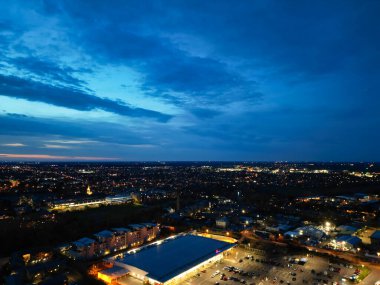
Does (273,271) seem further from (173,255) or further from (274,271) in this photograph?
(173,255)

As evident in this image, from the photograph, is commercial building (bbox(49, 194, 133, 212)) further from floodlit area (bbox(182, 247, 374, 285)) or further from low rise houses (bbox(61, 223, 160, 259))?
floodlit area (bbox(182, 247, 374, 285))

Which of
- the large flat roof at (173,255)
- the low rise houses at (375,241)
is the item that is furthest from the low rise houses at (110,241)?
the low rise houses at (375,241)

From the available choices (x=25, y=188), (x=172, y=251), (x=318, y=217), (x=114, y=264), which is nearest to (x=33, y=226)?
(x=114, y=264)

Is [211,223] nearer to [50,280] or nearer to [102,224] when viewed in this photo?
[102,224]

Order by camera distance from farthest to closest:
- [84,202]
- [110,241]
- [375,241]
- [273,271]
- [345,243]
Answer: [84,202]
[375,241]
[345,243]
[110,241]
[273,271]

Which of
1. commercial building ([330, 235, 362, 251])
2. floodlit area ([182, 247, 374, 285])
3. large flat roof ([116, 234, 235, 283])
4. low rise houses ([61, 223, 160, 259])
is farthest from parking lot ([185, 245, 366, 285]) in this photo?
low rise houses ([61, 223, 160, 259])

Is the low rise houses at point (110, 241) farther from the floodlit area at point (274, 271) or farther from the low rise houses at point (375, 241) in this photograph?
the low rise houses at point (375, 241)

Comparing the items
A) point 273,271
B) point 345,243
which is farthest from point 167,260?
point 345,243
